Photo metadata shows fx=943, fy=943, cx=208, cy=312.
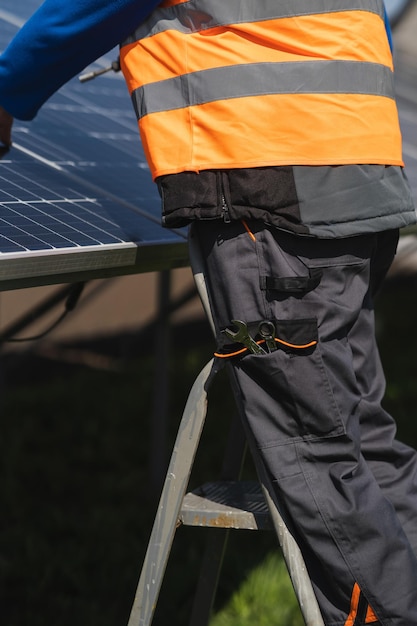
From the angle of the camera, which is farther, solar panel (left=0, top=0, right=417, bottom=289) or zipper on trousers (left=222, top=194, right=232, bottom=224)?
solar panel (left=0, top=0, right=417, bottom=289)

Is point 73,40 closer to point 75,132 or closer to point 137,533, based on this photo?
point 75,132

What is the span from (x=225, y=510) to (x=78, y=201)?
92cm

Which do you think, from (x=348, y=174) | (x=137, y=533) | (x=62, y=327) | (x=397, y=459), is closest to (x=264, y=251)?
(x=348, y=174)

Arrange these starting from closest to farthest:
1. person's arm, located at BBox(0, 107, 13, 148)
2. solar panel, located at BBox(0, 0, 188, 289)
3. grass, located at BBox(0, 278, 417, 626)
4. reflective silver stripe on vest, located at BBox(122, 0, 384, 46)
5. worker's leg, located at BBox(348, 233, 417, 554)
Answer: reflective silver stripe on vest, located at BBox(122, 0, 384, 46) < solar panel, located at BBox(0, 0, 188, 289) < worker's leg, located at BBox(348, 233, 417, 554) < person's arm, located at BBox(0, 107, 13, 148) < grass, located at BBox(0, 278, 417, 626)

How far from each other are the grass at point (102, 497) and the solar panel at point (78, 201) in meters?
1.46

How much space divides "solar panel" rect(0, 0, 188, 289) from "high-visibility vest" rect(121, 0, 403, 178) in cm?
30

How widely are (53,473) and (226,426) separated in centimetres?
108

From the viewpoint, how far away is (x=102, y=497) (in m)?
4.38

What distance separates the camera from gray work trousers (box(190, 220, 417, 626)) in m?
1.83

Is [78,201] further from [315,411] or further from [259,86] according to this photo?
[315,411]

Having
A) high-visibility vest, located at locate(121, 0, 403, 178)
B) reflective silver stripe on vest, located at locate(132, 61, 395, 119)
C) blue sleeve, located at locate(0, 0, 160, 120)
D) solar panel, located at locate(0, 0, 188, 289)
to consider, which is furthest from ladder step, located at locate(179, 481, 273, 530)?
blue sleeve, located at locate(0, 0, 160, 120)

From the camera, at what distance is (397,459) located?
2143 millimetres

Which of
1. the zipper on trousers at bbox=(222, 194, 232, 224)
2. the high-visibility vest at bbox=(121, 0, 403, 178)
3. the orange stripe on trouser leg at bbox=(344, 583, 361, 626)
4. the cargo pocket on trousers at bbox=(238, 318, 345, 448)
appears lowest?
the orange stripe on trouser leg at bbox=(344, 583, 361, 626)

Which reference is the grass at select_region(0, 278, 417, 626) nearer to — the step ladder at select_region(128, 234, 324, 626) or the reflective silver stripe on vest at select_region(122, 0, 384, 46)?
the step ladder at select_region(128, 234, 324, 626)
